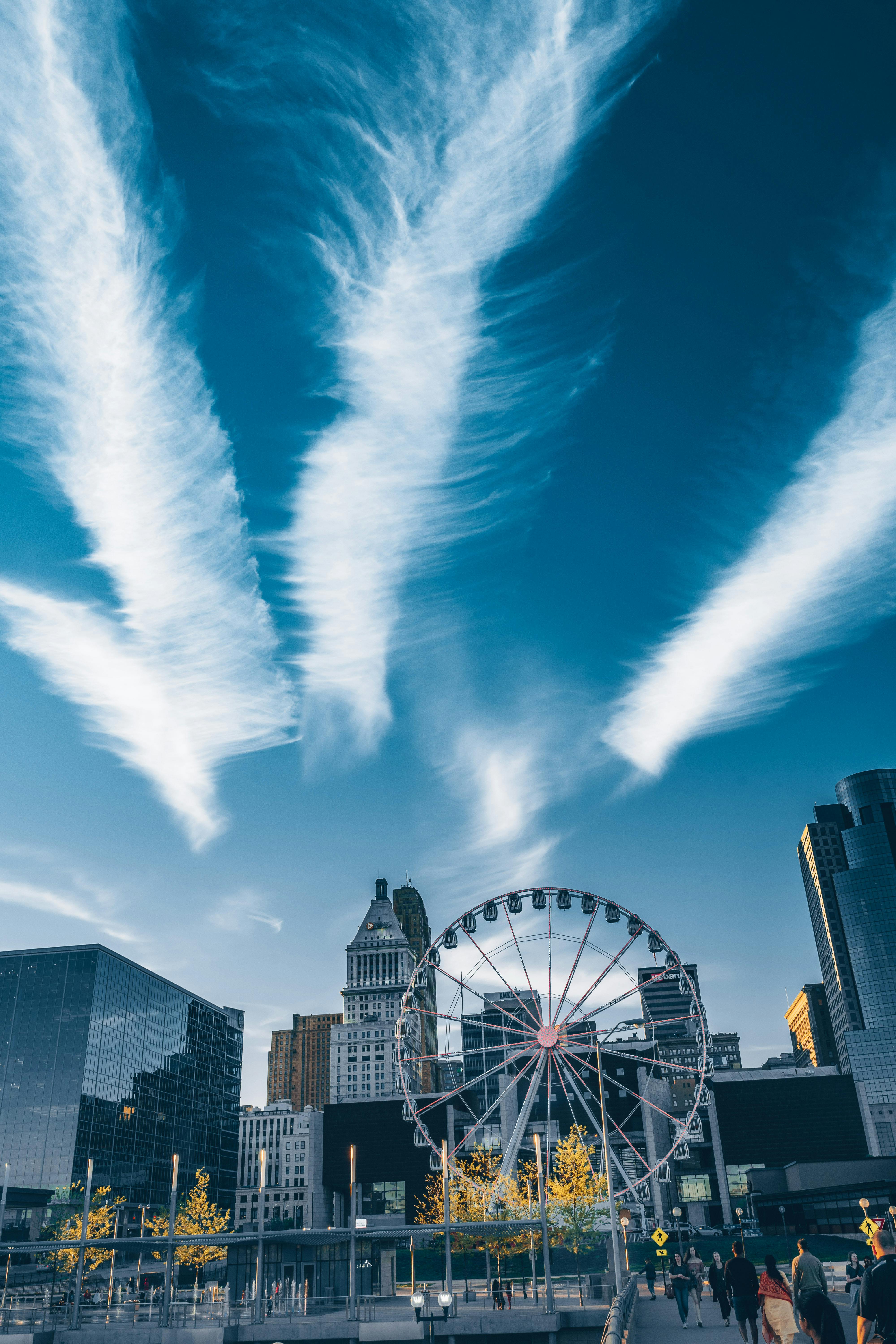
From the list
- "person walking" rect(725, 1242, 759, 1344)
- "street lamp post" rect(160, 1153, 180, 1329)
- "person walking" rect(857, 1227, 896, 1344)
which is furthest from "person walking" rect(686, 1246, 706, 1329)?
"street lamp post" rect(160, 1153, 180, 1329)

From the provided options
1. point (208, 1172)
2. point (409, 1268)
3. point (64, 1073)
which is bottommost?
point (409, 1268)

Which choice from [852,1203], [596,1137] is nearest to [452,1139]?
[596,1137]

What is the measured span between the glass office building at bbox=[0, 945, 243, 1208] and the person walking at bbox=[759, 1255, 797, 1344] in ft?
340

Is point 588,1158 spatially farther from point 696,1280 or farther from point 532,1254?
point 696,1280

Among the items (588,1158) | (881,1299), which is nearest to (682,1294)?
(881,1299)

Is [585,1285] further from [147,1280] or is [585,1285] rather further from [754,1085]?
[754,1085]

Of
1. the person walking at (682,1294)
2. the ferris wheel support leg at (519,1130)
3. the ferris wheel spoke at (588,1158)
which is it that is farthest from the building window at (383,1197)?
the person walking at (682,1294)

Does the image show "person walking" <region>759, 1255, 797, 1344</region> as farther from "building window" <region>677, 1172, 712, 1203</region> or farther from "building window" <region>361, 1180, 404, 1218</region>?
"building window" <region>677, 1172, 712, 1203</region>

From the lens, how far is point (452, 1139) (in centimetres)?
10794

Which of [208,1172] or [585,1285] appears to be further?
[208,1172]

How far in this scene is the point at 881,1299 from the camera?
8320mm

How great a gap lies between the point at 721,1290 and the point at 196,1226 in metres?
72.2

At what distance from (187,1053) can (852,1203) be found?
283ft

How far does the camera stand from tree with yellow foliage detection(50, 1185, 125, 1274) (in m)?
Result: 72.4
